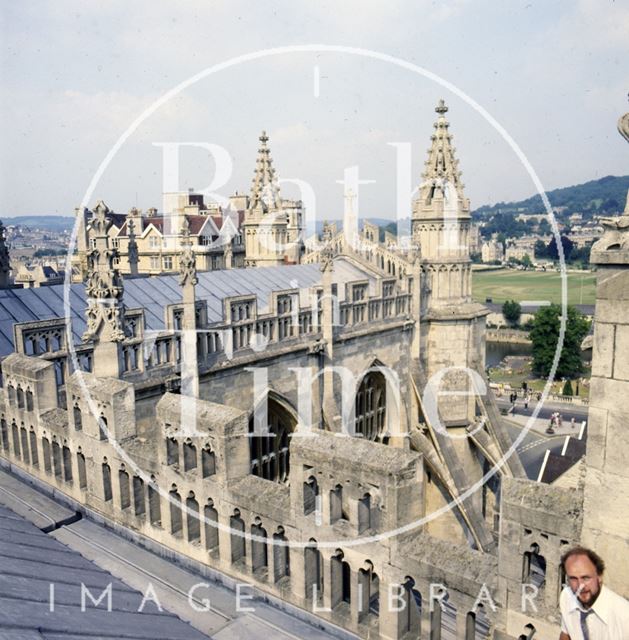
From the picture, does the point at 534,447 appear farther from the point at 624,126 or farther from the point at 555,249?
the point at 555,249

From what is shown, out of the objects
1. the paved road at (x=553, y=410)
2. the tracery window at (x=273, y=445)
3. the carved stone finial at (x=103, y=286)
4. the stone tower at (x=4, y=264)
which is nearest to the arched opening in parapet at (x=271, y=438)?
the tracery window at (x=273, y=445)

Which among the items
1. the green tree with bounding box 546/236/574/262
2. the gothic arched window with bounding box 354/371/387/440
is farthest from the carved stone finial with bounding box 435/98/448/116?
the green tree with bounding box 546/236/574/262

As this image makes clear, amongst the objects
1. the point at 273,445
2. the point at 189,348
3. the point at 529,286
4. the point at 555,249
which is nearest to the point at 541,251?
the point at 555,249

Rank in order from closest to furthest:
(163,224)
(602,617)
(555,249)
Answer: (602,617), (163,224), (555,249)

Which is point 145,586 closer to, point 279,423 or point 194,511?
point 194,511

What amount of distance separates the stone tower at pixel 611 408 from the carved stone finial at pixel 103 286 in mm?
9647

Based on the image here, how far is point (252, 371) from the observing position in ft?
58.6

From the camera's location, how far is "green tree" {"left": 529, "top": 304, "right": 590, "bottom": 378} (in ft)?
201

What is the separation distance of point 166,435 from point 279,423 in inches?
454

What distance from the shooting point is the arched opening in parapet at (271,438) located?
18453mm

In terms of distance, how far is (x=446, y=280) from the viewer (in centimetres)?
2492

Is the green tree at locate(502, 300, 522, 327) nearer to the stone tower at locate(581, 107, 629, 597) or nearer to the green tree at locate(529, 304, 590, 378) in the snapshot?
the green tree at locate(529, 304, 590, 378)

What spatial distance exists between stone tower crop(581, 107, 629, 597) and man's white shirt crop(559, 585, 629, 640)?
966 millimetres

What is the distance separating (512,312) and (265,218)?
257ft
